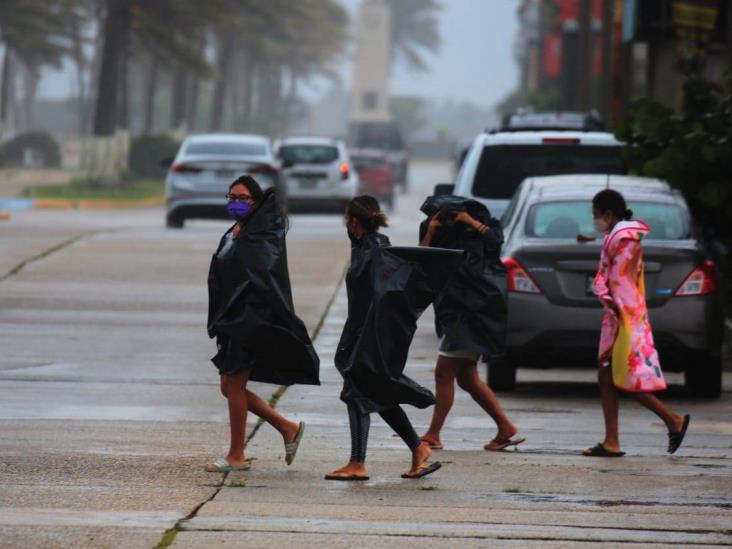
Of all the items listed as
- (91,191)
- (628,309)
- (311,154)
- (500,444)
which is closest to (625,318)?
(628,309)

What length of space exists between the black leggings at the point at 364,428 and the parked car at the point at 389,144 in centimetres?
5065

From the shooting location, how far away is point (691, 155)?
1680 cm

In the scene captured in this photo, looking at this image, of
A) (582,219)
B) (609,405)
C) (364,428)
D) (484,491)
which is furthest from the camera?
(582,219)

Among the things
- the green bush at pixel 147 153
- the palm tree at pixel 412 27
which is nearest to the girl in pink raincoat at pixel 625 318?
the green bush at pixel 147 153

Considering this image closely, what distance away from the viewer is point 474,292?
35.1 ft

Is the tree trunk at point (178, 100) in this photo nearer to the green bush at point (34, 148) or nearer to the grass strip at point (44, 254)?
the green bush at point (34, 148)

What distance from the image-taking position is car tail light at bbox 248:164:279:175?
2959cm

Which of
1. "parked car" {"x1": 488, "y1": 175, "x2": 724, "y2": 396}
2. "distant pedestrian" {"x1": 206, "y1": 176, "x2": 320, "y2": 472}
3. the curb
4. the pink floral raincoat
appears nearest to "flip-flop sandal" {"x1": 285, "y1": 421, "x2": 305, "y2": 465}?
"distant pedestrian" {"x1": 206, "y1": 176, "x2": 320, "y2": 472}

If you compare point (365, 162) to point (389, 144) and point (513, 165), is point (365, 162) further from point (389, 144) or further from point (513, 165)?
point (513, 165)

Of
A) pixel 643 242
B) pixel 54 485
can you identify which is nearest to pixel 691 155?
pixel 643 242

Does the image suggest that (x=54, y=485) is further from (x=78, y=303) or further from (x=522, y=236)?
(x=78, y=303)

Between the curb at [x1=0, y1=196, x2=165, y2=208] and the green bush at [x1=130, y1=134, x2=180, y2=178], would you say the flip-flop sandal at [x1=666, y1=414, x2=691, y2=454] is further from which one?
the green bush at [x1=130, y1=134, x2=180, y2=178]

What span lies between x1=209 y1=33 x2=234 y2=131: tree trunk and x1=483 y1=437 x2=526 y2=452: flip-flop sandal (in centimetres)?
6736

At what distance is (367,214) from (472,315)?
5.00 feet
